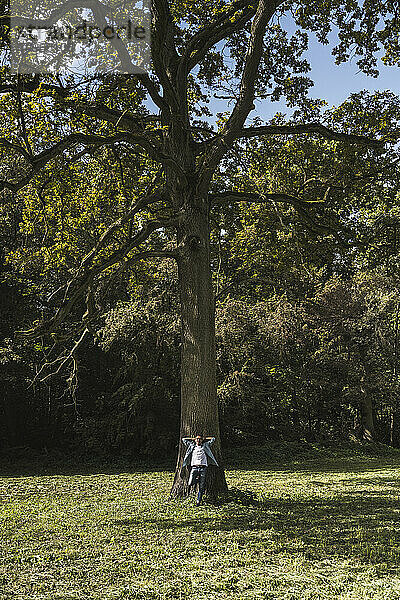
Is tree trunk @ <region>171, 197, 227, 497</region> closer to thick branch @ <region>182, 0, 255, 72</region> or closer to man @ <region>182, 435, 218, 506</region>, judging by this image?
man @ <region>182, 435, 218, 506</region>

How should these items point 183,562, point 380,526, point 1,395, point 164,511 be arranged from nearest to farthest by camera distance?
point 183,562 < point 380,526 < point 164,511 < point 1,395

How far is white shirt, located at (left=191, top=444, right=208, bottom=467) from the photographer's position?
986cm

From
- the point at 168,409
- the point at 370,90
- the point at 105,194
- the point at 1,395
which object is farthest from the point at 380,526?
the point at 1,395

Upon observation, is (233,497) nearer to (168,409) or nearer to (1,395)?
(168,409)

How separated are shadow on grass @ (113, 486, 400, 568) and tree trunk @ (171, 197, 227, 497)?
1.10 metres

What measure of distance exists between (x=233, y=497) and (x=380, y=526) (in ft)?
9.09

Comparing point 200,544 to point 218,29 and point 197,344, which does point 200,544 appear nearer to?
point 197,344

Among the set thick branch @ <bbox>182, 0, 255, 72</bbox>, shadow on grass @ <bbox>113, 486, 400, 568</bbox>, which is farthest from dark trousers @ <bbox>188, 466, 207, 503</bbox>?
thick branch @ <bbox>182, 0, 255, 72</bbox>

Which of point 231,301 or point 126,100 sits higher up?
point 126,100

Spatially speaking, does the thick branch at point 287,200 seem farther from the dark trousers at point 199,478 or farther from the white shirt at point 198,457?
the dark trousers at point 199,478

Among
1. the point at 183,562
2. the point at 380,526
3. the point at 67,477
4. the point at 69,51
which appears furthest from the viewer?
the point at 67,477

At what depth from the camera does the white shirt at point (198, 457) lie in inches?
388

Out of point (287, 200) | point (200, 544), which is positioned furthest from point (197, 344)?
point (200, 544)

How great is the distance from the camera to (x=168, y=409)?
18.6 metres
